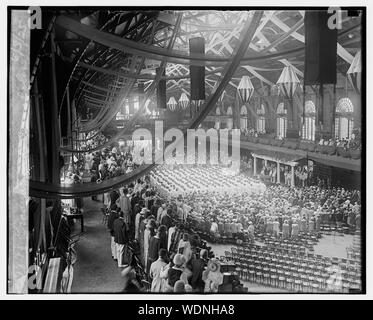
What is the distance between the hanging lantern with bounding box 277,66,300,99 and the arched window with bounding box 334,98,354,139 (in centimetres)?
59

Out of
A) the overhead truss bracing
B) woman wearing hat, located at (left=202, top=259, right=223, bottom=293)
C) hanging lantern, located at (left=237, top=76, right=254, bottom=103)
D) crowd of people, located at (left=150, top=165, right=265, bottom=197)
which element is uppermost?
the overhead truss bracing

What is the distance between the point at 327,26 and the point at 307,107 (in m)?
0.93

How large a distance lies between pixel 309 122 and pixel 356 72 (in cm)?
83

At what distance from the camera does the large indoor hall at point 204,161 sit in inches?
215

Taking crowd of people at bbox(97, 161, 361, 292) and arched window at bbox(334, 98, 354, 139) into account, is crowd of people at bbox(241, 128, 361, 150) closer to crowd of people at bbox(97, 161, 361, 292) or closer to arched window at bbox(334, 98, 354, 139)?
arched window at bbox(334, 98, 354, 139)

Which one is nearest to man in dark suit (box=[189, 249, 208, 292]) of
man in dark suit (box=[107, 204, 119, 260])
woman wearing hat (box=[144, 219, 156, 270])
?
woman wearing hat (box=[144, 219, 156, 270])

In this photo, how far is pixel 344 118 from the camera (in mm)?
5629

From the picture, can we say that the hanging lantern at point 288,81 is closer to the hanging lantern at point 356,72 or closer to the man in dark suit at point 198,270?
the hanging lantern at point 356,72

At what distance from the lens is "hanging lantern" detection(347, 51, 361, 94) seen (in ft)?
17.9

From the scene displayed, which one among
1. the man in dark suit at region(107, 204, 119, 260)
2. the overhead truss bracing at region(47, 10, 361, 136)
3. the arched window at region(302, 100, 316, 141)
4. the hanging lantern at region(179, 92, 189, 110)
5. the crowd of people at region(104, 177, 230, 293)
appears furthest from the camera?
the hanging lantern at region(179, 92, 189, 110)

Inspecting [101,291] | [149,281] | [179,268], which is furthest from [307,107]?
[101,291]

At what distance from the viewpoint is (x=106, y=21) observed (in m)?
5.70

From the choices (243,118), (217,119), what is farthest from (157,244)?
(243,118)

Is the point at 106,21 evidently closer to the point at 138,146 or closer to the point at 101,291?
the point at 138,146
